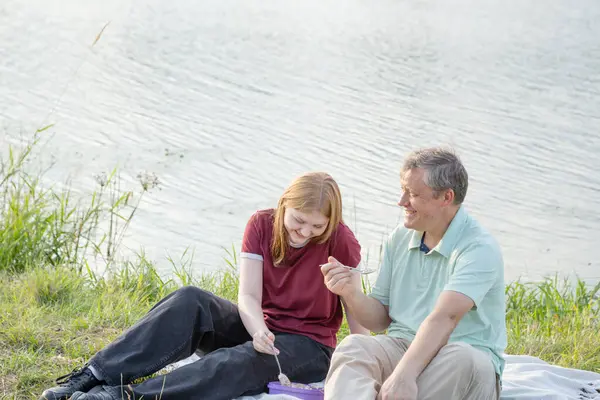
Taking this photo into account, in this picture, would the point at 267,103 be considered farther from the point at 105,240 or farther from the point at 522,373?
the point at 522,373

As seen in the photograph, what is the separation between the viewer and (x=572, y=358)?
404cm

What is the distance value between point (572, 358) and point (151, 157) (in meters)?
3.98

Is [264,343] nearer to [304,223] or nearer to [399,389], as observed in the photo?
[304,223]

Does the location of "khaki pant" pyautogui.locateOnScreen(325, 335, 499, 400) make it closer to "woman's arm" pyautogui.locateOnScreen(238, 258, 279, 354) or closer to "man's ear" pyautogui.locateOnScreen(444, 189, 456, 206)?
"woman's arm" pyautogui.locateOnScreen(238, 258, 279, 354)

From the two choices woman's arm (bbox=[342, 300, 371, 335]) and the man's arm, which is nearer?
the man's arm

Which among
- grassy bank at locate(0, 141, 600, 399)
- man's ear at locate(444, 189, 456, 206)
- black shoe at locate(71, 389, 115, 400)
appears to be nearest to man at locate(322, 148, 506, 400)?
man's ear at locate(444, 189, 456, 206)

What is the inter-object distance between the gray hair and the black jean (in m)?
0.84

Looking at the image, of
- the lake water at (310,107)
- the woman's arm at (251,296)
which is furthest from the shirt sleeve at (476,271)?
the lake water at (310,107)

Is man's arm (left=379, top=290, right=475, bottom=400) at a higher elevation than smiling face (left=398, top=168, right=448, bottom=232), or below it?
below

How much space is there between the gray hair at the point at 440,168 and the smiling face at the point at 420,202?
0.02 metres

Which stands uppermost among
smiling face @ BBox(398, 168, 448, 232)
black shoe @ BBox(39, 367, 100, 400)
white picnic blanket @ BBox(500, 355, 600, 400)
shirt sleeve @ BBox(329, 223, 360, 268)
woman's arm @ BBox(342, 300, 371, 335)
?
smiling face @ BBox(398, 168, 448, 232)

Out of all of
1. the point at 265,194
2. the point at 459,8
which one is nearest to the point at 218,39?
the point at 459,8

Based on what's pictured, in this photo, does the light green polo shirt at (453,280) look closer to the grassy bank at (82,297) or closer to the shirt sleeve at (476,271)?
the shirt sleeve at (476,271)

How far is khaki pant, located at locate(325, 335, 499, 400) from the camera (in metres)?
2.88
